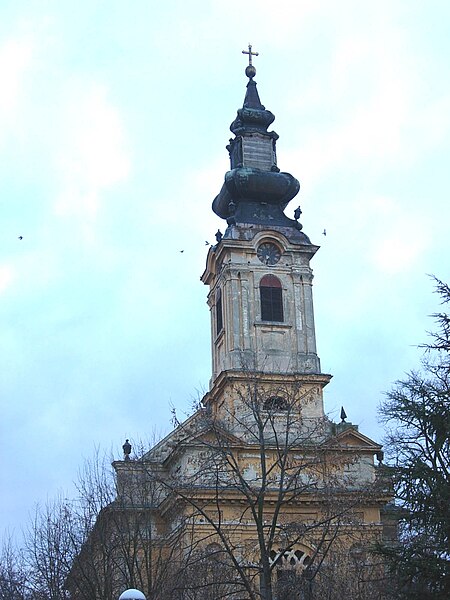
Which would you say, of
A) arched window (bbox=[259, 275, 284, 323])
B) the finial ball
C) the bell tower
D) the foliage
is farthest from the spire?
the foliage

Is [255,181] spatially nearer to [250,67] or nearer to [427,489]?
[250,67]

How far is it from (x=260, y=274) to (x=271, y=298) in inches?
57.4

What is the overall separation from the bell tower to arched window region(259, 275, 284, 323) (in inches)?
2.1

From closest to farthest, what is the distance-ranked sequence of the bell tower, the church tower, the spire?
1. the church tower
2. the bell tower
3. the spire

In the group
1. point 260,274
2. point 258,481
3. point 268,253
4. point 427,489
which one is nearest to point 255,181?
point 268,253

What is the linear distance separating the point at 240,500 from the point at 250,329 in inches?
410

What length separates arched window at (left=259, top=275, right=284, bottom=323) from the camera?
55156mm

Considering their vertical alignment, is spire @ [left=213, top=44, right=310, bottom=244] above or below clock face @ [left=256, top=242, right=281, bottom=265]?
above

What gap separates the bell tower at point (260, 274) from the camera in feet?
178

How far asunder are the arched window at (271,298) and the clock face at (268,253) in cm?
92

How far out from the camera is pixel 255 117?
2391 inches

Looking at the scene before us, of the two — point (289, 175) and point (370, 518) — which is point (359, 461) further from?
point (289, 175)

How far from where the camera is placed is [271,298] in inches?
2188

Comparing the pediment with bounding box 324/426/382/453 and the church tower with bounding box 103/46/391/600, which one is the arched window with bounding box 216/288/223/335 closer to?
the church tower with bounding box 103/46/391/600
